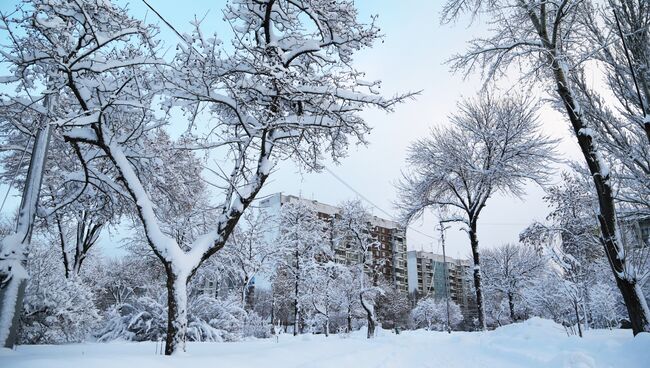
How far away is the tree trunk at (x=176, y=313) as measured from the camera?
4.98 m

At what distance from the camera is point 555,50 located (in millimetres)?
7078

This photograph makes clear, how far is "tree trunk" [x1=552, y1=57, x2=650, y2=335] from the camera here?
5.97 m

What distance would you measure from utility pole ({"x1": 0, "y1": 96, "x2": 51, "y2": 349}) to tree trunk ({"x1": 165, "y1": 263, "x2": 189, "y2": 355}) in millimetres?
1964

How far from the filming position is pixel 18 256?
5.13 meters

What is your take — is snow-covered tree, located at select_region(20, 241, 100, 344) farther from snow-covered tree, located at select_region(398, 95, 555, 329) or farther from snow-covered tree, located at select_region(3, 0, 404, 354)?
snow-covered tree, located at select_region(398, 95, 555, 329)

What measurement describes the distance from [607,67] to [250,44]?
6448 millimetres

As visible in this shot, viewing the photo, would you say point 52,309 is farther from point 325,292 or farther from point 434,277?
point 434,277

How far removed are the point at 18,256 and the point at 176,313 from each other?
242 centimetres

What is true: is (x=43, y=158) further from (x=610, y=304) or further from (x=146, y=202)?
(x=610, y=304)

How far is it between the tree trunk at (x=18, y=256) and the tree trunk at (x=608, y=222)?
8775 mm

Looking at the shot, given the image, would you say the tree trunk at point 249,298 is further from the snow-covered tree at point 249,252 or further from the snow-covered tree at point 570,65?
the snow-covered tree at point 570,65

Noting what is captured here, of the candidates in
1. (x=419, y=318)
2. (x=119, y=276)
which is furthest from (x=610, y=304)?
(x=119, y=276)

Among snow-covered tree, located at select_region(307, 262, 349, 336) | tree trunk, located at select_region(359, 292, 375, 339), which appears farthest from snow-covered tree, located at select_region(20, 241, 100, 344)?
snow-covered tree, located at select_region(307, 262, 349, 336)

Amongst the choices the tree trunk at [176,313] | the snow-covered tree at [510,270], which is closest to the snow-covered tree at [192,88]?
the tree trunk at [176,313]
